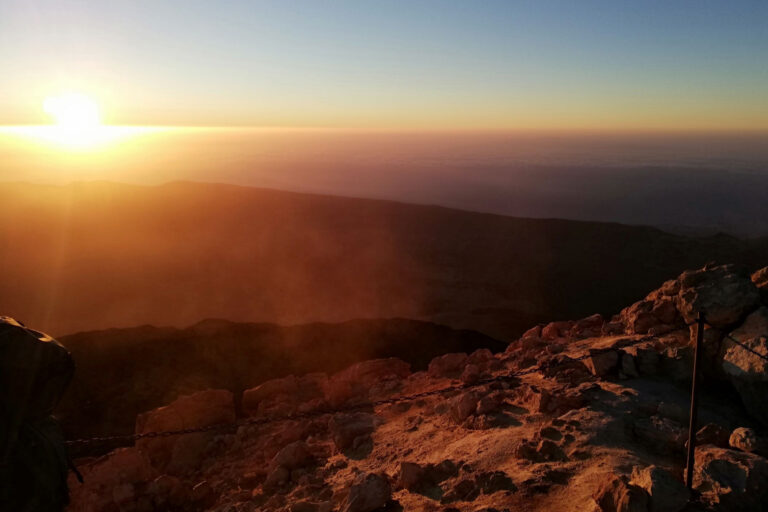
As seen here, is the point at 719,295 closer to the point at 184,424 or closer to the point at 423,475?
the point at 423,475

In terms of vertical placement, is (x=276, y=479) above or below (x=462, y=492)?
below

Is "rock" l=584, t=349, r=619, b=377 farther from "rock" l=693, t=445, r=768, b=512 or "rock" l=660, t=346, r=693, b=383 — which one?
"rock" l=693, t=445, r=768, b=512

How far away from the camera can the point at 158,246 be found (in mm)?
20031

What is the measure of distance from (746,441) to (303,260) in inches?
656

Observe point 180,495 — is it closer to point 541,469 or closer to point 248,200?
point 541,469

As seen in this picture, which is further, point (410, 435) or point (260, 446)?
point (260, 446)

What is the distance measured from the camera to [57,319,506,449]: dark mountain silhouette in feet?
29.7

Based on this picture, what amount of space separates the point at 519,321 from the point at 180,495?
11.0 m

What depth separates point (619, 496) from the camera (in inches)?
129

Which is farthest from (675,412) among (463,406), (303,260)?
(303,260)

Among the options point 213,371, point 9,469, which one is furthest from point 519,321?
point 9,469

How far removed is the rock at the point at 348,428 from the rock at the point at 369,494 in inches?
59.3

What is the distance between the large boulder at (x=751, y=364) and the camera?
4.54 metres

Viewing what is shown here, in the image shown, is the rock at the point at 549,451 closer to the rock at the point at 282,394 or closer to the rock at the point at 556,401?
the rock at the point at 556,401
